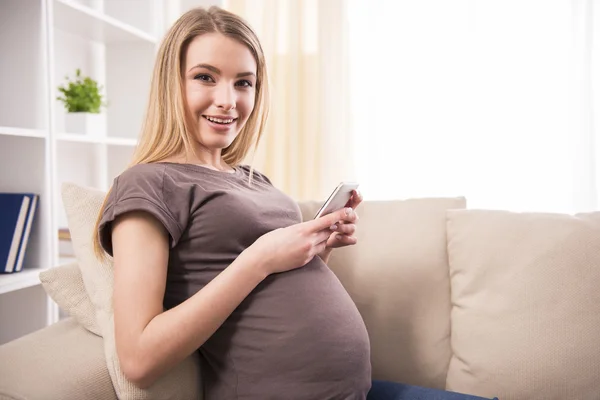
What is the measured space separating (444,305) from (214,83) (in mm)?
786

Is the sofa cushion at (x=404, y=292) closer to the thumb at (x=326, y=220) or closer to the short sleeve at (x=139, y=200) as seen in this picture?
the thumb at (x=326, y=220)

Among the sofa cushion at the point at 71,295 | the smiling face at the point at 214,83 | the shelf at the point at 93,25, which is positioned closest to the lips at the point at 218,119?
the smiling face at the point at 214,83

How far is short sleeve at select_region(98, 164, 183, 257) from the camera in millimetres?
914

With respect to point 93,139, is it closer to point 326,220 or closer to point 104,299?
point 104,299

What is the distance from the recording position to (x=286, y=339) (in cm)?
98

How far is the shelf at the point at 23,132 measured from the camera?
1.50 m

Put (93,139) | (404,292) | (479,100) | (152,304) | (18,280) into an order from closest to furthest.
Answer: (152,304) → (404,292) → (18,280) → (93,139) → (479,100)

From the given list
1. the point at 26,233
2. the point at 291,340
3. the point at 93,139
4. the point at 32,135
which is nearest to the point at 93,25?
the point at 93,139

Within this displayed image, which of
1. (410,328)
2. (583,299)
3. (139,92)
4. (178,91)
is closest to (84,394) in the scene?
(178,91)

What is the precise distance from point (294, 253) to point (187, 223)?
0.21 meters

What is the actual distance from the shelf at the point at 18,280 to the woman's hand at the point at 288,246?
0.88 meters

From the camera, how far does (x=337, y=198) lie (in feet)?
3.45

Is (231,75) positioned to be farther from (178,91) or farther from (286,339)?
(286,339)

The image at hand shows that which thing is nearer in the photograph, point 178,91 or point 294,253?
point 294,253
